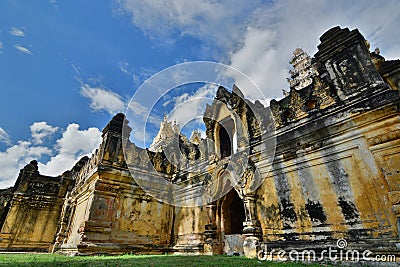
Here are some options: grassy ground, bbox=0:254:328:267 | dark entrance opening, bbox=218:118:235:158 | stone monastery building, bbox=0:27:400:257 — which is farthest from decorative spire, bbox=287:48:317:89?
grassy ground, bbox=0:254:328:267

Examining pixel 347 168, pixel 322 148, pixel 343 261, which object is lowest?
pixel 343 261

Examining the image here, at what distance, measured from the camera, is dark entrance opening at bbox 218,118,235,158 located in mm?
11164

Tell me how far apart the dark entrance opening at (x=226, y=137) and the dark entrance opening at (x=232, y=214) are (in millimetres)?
2009

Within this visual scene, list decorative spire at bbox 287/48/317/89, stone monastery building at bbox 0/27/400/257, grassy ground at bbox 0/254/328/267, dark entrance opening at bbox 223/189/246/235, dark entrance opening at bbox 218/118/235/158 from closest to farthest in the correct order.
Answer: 1. grassy ground at bbox 0/254/328/267
2. stone monastery building at bbox 0/27/400/257
3. dark entrance opening at bbox 223/189/246/235
4. dark entrance opening at bbox 218/118/235/158
5. decorative spire at bbox 287/48/317/89

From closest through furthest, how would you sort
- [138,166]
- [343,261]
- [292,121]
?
[343,261]
[292,121]
[138,166]

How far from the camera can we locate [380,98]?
584cm

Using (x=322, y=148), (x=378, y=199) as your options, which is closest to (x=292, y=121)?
(x=322, y=148)

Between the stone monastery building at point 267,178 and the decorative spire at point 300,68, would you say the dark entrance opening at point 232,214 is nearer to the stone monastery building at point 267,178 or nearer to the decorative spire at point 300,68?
the stone monastery building at point 267,178

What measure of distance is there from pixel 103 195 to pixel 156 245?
11.4 feet

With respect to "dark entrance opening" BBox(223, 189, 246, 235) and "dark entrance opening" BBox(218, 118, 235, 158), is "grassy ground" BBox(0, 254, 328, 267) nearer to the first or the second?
"dark entrance opening" BBox(223, 189, 246, 235)

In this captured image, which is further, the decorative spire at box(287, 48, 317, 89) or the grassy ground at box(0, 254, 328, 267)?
the decorative spire at box(287, 48, 317, 89)

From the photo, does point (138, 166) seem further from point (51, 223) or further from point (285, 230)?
point (51, 223)

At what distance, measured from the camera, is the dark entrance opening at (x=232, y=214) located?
984 centimetres

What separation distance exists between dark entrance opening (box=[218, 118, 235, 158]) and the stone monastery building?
0.05 metres
